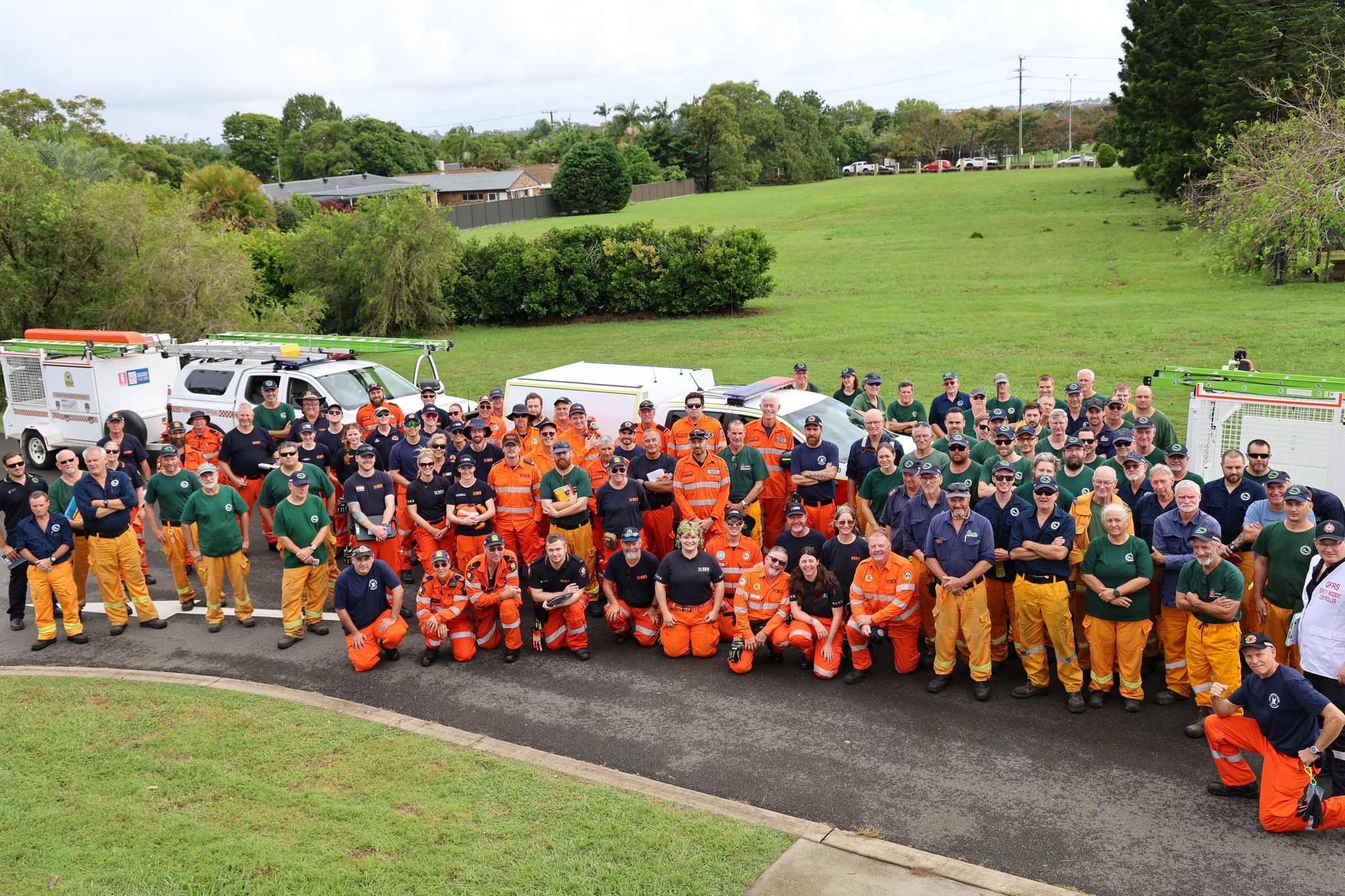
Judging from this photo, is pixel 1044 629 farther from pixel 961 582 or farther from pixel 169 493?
pixel 169 493

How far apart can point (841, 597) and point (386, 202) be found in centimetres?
2710

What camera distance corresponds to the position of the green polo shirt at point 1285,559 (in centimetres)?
712

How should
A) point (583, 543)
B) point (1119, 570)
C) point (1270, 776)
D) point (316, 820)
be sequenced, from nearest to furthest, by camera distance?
point (1270, 776) < point (316, 820) < point (1119, 570) < point (583, 543)

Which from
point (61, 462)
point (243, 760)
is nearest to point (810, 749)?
point (243, 760)

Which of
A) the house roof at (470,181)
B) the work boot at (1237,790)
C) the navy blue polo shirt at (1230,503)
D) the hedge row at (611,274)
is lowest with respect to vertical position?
the work boot at (1237,790)

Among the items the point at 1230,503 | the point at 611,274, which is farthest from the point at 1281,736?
the point at 611,274

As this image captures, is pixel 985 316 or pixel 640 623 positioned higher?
pixel 985 316

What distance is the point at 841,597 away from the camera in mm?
8492

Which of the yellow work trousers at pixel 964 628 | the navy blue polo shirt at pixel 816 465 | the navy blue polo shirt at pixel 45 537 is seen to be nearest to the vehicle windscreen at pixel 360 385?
the navy blue polo shirt at pixel 45 537

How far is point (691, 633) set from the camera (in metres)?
8.98

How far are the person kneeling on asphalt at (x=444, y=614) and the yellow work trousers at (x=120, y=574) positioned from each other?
3221 millimetres

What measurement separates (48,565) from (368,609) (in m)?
3.35

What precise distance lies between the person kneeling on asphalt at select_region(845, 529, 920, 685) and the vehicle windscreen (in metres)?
8.26

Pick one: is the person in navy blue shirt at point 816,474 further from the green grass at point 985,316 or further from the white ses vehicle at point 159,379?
the green grass at point 985,316
